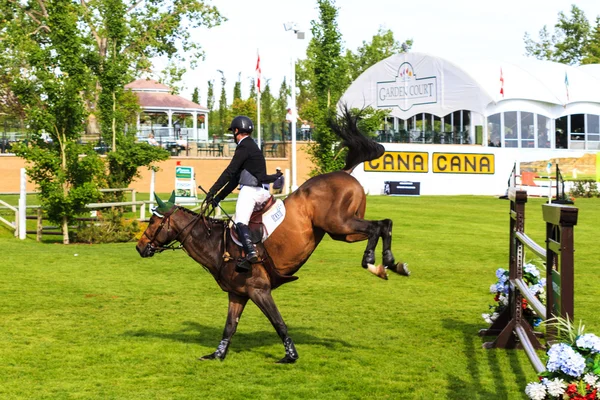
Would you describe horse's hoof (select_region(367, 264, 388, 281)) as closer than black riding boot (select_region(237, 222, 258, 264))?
Yes

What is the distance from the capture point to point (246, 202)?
29.4 feet

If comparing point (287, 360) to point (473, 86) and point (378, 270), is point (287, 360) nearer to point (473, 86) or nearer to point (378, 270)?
point (378, 270)

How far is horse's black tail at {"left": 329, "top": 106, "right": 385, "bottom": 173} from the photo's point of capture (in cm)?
976

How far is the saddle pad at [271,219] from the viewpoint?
9094mm

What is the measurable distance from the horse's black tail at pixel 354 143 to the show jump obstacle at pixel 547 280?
6.00 ft

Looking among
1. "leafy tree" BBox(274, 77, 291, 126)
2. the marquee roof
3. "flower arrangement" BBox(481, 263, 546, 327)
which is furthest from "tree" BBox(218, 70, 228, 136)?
"flower arrangement" BBox(481, 263, 546, 327)

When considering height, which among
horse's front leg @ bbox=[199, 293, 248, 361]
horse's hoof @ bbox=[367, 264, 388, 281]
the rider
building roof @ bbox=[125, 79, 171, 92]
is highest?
building roof @ bbox=[125, 79, 171, 92]

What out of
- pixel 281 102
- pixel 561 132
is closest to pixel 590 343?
pixel 561 132

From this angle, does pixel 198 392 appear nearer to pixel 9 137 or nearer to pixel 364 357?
pixel 364 357

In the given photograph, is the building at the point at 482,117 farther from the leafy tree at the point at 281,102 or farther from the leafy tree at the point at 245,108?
the leafy tree at the point at 281,102

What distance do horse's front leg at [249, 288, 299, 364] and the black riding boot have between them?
0.41 meters

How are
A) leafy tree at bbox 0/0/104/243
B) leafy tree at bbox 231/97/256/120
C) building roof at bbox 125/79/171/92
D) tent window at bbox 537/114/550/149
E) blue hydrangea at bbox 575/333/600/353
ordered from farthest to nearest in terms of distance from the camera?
leafy tree at bbox 231/97/256/120 < building roof at bbox 125/79/171/92 < tent window at bbox 537/114/550/149 < leafy tree at bbox 0/0/104/243 < blue hydrangea at bbox 575/333/600/353

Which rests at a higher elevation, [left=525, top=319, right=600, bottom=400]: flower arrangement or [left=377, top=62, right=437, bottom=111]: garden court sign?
[left=377, top=62, right=437, bottom=111]: garden court sign

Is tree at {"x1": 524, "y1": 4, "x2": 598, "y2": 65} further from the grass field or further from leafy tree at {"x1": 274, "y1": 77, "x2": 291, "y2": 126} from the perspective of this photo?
the grass field
